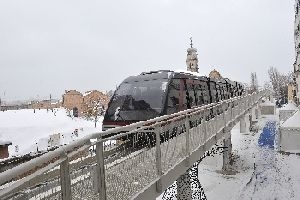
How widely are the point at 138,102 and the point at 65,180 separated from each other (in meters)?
7.68

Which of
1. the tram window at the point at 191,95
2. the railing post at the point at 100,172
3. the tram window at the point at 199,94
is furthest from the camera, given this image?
the tram window at the point at 199,94

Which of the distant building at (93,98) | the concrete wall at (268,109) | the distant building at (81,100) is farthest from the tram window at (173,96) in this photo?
the distant building at (93,98)

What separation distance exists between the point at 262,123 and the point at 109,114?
1719 inches

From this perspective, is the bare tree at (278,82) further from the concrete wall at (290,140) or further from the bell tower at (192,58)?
the concrete wall at (290,140)

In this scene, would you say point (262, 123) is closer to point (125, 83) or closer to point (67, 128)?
point (67, 128)

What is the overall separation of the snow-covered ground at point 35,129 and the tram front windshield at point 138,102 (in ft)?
60.9

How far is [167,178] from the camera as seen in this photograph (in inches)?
269

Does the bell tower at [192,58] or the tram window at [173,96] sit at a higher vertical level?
the bell tower at [192,58]

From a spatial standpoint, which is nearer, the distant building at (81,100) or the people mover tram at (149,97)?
the people mover tram at (149,97)

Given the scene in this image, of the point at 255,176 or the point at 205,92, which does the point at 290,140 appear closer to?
the point at 255,176

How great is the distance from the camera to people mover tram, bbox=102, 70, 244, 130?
10.9 m

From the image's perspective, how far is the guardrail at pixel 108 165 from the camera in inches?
125

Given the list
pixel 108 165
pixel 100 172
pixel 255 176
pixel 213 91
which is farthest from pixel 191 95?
pixel 255 176

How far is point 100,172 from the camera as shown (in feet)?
14.0
